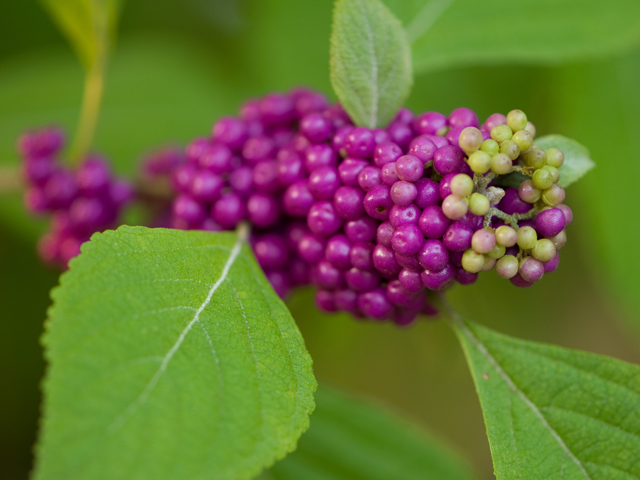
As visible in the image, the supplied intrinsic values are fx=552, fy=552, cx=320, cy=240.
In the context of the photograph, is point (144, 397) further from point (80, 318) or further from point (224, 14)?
point (224, 14)

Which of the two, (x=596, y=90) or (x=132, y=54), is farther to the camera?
(x=132, y=54)

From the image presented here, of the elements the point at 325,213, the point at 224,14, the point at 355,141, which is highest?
the point at 224,14

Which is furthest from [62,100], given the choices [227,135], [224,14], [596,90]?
[596,90]

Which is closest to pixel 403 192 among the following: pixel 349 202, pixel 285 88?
pixel 349 202

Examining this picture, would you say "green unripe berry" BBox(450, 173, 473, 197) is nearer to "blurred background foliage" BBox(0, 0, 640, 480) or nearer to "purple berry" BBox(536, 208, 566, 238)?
"purple berry" BBox(536, 208, 566, 238)

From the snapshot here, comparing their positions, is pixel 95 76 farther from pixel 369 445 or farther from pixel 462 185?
pixel 369 445

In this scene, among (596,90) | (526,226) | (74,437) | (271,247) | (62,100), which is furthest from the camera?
(62,100)
